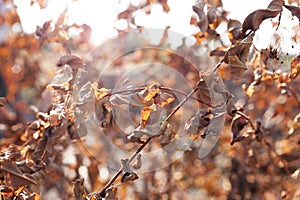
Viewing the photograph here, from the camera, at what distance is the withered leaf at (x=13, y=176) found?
2.54 feet

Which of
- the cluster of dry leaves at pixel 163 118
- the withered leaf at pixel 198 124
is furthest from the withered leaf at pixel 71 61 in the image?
the withered leaf at pixel 198 124

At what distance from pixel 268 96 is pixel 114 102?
1015 millimetres

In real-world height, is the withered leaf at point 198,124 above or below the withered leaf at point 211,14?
below

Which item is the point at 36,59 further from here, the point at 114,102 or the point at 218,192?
the point at 114,102

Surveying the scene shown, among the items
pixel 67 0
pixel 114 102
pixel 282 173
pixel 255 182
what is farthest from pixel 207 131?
pixel 255 182

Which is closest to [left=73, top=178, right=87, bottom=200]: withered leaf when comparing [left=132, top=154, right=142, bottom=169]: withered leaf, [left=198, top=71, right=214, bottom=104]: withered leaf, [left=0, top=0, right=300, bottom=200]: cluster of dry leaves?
[left=0, top=0, right=300, bottom=200]: cluster of dry leaves

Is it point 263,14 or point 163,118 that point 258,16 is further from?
point 163,118

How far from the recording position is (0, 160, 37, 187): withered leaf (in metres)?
0.77

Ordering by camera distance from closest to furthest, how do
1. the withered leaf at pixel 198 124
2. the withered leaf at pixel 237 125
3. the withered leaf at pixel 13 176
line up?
1. the withered leaf at pixel 13 176
2. the withered leaf at pixel 198 124
3. the withered leaf at pixel 237 125

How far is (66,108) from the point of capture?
0.95 m

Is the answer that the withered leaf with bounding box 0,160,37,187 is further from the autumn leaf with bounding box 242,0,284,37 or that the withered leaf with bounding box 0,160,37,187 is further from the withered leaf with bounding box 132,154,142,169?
the autumn leaf with bounding box 242,0,284,37

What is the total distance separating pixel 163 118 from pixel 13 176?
0.25 metres

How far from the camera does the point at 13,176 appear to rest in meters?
0.78

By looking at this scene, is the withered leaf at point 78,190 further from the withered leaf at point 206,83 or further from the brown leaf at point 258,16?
the brown leaf at point 258,16
